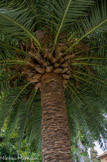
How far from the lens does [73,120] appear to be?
5.49 m

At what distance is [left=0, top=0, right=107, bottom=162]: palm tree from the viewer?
9.31 feet

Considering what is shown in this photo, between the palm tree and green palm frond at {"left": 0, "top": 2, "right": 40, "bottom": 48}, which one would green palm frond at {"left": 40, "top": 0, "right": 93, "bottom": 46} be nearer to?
the palm tree

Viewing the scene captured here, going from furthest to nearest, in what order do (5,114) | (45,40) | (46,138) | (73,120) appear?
(73,120)
(5,114)
(45,40)
(46,138)

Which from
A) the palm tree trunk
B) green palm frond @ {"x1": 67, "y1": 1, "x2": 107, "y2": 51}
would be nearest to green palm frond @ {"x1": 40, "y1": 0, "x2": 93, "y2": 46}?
green palm frond @ {"x1": 67, "y1": 1, "x2": 107, "y2": 51}

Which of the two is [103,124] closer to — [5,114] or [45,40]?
[5,114]

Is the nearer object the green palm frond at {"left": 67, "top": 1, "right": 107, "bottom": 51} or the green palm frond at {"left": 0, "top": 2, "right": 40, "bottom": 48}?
the green palm frond at {"left": 0, "top": 2, "right": 40, "bottom": 48}

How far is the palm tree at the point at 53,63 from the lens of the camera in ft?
9.31

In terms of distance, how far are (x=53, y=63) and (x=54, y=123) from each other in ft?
3.60

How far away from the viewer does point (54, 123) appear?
284 centimetres

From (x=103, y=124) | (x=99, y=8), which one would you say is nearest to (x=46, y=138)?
(x=99, y=8)

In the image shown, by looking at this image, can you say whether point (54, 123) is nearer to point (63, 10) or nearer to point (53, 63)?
point (53, 63)

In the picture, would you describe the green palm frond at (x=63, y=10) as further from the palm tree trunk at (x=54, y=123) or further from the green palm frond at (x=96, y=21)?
the palm tree trunk at (x=54, y=123)

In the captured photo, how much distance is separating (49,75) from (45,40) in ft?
2.03

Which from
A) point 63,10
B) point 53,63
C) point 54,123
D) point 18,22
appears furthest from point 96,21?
point 54,123
